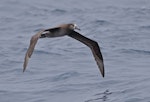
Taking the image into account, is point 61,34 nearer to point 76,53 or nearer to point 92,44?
point 92,44

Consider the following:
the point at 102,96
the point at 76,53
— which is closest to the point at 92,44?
the point at 102,96

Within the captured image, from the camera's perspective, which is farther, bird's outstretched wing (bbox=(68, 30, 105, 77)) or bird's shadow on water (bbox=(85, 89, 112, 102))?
bird's outstretched wing (bbox=(68, 30, 105, 77))

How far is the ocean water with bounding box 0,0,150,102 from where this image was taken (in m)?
13.6

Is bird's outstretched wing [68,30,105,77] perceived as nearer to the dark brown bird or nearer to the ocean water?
the dark brown bird

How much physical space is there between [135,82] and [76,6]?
9533 mm

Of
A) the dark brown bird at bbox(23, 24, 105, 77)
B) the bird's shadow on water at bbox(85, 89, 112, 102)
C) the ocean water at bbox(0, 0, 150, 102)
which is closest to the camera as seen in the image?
the dark brown bird at bbox(23, 24, 105, 77)

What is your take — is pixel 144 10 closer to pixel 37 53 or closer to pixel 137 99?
pixel 37 53

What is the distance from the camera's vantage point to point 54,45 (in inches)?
712

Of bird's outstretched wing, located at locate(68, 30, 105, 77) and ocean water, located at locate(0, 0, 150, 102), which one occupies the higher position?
bird's outstretched wing, located at locate(68, 30, 105, 77)

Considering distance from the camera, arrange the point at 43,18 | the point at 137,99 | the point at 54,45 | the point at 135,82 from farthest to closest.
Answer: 1. the point at 43,18
2. the point at 54,45
3. the point at 135,82
4. the point at 137,99

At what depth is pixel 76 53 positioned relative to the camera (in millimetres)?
17109

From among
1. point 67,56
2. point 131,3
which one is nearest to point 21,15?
point 131,3

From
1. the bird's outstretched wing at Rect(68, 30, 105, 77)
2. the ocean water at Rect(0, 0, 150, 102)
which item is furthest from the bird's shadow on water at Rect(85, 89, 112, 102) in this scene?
the bird's outstretched wing at Rect(68, 30, 105, 77)

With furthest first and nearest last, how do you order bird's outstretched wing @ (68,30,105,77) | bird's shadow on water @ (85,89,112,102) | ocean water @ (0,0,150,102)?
bird's outstretched wing @ (68,30,105,77) < ocean water @ (0,0,150,102) < bird's shadow on water @ (85,89,112,102)
